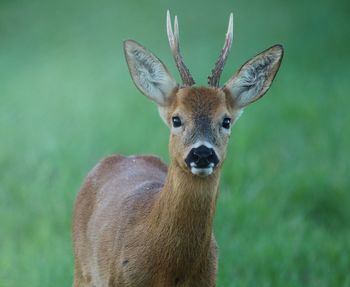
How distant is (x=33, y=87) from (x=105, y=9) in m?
5.46

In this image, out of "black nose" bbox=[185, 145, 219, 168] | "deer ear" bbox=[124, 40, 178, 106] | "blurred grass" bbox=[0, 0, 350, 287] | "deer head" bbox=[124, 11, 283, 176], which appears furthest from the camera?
"blurred grass" bbox=[0, 0, 350, 287]

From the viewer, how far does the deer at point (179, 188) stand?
268 inches

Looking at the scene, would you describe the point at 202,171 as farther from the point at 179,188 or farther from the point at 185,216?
the point at 185,216

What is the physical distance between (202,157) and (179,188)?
16.7 inches

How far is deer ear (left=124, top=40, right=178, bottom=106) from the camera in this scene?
23.9 feet

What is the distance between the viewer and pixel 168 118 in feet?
23.6

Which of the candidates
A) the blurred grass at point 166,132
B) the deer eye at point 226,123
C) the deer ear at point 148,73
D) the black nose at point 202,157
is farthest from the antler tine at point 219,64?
the blurred grass at point 166,132

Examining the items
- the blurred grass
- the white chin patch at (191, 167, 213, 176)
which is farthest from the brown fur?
Answer: the blurred grass

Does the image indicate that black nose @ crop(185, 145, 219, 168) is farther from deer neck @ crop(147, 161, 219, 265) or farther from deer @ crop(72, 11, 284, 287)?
deer neck @ crop(147, 161, 219, 265)

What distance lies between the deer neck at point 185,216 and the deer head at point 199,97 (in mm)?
139

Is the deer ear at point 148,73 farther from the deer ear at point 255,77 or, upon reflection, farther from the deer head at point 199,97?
the deer ear at point 255,77

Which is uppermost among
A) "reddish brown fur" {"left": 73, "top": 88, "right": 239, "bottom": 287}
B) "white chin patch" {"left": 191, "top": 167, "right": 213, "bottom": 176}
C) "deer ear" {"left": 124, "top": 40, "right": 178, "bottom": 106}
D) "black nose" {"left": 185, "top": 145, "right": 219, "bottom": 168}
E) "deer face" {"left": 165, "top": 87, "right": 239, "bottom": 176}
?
"deer ear" {"left": 124, "top": 40, "right": 178, "bottom": 106}

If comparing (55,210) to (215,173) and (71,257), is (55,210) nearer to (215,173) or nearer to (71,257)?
(71,257)

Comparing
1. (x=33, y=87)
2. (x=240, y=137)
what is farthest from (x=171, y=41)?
(x=33, y=87)
